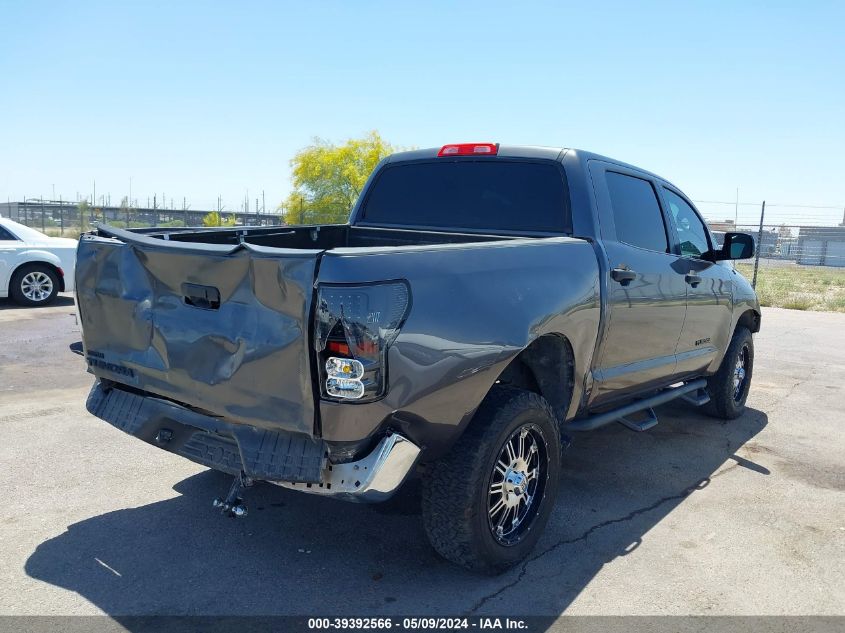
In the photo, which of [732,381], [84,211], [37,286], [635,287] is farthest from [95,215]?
[635,287]

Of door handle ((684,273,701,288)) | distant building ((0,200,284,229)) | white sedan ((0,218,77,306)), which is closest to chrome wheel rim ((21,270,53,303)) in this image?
white sedan ((0,218,77,306))

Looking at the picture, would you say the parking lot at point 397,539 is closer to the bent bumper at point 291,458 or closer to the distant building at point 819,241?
the bent bumper at point 291,458

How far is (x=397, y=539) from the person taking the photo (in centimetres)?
370

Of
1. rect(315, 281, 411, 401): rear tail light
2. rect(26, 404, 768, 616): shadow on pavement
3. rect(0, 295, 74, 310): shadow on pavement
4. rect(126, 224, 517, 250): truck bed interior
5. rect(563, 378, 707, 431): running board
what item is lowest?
rect(26, 404, 768, 616): shadow on pavement

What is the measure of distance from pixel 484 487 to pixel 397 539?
771mm

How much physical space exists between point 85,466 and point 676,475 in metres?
3.81

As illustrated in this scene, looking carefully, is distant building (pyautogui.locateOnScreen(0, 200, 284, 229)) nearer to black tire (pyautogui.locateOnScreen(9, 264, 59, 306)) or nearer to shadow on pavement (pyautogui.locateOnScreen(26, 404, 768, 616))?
black tire (pyautogui.locateOnScreen(9, 264, 59, 306))

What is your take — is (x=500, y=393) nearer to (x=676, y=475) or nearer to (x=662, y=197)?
(x=676, y=475)

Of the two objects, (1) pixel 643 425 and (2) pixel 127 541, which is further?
(1) pixel 643 425

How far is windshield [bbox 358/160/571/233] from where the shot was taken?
13.9 ft

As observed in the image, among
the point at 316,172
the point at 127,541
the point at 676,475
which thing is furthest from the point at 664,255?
the point at 316,172

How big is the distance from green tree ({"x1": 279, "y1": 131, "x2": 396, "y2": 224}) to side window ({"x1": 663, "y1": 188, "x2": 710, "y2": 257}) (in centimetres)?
2866

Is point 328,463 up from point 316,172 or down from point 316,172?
down

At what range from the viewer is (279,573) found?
10.8 ft
